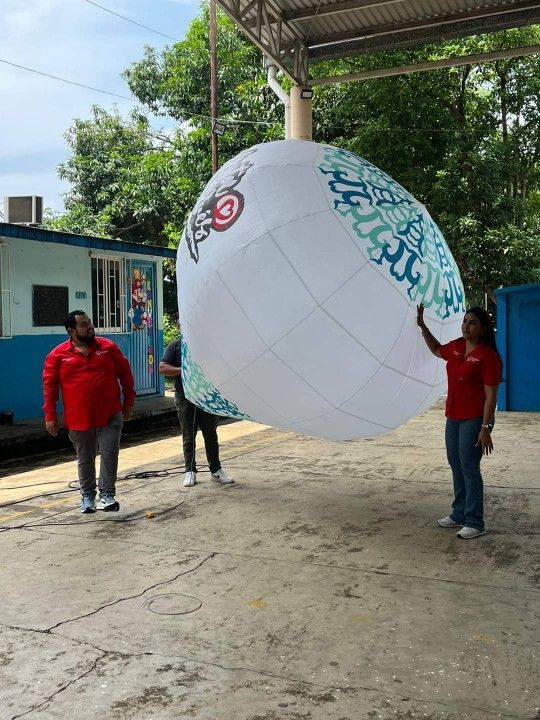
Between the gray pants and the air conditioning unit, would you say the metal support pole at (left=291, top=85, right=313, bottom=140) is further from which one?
the gray pants

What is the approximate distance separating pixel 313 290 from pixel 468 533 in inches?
88.1

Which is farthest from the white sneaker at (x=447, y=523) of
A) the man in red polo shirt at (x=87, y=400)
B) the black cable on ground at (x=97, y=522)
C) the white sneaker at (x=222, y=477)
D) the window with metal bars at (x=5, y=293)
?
the window with metal bars at (x=5, y=293)

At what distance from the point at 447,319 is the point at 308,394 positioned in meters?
1.03

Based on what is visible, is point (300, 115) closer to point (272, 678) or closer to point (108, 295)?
point (108, 295)

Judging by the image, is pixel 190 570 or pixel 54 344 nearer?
pixel 190 570

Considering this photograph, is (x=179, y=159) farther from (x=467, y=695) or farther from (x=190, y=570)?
(x=467, y=695)

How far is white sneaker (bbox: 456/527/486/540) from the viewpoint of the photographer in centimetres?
505

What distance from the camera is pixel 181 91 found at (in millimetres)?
21953

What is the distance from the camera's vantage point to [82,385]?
5707mm

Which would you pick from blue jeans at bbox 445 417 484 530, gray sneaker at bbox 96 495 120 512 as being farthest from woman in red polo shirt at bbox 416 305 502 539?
gray sneaker at bbox 96 495 120 512

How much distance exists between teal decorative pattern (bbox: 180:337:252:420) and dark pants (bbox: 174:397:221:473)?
1.49m

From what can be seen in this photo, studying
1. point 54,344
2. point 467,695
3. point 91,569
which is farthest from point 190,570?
point 54,344

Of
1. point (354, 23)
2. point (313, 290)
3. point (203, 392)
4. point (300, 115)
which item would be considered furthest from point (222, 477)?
point (354, 23)

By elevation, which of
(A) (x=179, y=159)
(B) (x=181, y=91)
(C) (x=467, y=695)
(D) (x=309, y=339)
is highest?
(B) (x=181, y=91)
